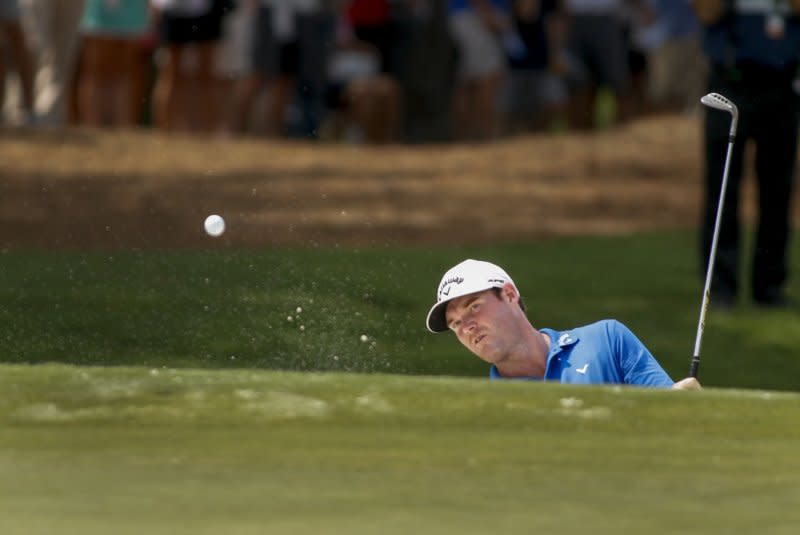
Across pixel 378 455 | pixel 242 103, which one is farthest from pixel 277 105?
pixel 378 455

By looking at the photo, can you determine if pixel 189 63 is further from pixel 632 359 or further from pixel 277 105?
pixel 632 359

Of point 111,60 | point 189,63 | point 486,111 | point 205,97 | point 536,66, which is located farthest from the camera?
point 486,111

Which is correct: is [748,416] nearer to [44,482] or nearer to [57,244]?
[44,482]

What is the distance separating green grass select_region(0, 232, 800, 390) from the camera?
909 centimetres

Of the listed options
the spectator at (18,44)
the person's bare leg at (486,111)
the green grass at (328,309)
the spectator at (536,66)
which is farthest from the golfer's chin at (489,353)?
the person's bare leg at (486,111)

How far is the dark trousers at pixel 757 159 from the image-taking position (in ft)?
35.8

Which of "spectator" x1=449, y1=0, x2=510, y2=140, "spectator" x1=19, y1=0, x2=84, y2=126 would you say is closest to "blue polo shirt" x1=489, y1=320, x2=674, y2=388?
"spectator" x1=19, y1=0, x2=84, y2=126

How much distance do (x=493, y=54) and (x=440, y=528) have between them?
1520 centimetres

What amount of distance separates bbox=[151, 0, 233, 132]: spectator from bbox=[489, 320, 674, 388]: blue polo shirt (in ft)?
33.6

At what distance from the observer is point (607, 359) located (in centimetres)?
622

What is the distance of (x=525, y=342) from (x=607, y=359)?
0.23 meters

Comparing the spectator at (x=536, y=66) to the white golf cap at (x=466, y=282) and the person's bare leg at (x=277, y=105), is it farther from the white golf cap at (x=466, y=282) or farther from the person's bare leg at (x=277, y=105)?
the white golf cap at (x=466, y=282)

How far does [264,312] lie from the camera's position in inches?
359

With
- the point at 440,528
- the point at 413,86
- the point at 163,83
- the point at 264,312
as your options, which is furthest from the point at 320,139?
the point at 440,528
